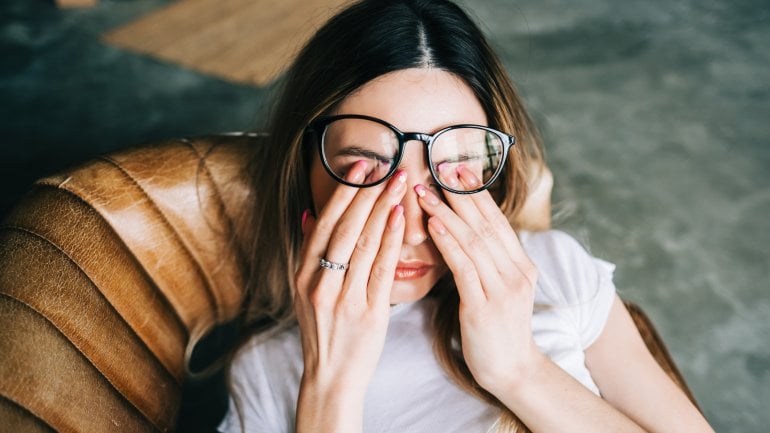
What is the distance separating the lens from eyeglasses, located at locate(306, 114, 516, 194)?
111 cm

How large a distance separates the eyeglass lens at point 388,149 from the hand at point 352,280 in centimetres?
3

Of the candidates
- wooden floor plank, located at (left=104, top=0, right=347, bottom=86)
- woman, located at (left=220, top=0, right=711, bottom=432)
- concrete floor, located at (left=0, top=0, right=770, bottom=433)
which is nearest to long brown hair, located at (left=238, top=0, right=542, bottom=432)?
woman, located at (left=220, top=0, right=711, bottom=432)

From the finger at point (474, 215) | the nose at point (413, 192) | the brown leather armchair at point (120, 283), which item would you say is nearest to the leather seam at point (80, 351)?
the brown leather armchair at point (120, 283)

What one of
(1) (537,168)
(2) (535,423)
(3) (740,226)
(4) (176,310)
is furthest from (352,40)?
(3) (740,226)

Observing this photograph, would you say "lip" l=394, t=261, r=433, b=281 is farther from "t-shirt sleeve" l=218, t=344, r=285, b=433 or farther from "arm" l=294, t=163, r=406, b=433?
"t-shirt sleeve" l=218, t=344, r=285, b=433

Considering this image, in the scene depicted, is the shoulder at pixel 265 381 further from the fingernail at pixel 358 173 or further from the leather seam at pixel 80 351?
the fingernail at pixel 358 173

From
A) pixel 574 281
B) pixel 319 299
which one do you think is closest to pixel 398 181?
pixel 319 299

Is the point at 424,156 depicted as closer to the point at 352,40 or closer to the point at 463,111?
the point at 463,111

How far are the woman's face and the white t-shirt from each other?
0.17 meters

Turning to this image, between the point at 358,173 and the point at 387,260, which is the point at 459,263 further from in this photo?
the point at 358,173

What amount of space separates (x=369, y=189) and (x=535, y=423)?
1.78ft

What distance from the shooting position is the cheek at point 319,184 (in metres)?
1.23

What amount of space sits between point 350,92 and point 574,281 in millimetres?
664

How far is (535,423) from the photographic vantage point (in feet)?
3.70
